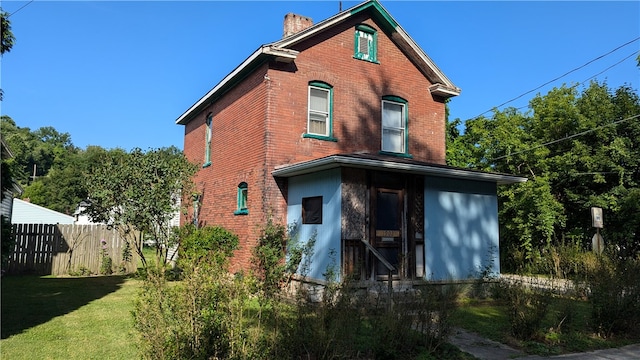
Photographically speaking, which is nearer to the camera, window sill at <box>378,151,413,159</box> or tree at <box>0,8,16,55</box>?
tree at <box>0,8,16,55</box>

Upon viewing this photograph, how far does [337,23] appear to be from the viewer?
13844mm

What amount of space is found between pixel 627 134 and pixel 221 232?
18.0m

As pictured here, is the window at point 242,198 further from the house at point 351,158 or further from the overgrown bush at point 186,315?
the overgrown bush at point 186,315

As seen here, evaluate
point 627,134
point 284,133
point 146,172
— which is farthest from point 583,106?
point 146,172

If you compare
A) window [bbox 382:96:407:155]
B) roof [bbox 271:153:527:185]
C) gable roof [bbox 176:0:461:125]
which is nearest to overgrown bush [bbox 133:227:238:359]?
roof [bbox 271:153:527:185]

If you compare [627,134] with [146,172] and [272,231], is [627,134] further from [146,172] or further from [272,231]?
[146,172]

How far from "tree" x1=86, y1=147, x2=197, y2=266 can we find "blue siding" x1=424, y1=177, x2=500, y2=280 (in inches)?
319

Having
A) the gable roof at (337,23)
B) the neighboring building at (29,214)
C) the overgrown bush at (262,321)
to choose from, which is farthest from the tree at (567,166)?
the neighboring building at (29,214)

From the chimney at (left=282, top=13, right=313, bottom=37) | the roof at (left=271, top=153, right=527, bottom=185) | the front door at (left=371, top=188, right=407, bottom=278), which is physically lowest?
the front door at (left=371, top=188, right=407, bottom=278)

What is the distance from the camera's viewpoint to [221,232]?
12805mm

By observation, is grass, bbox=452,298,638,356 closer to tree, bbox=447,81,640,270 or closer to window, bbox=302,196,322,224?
window, bbox=302,196,322,224

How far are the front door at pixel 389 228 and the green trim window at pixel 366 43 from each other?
5.37m

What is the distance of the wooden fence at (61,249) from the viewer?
15.4 m

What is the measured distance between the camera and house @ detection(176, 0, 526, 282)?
10.9 meters
